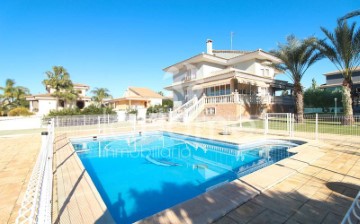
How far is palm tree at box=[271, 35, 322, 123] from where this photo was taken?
58.9 ft

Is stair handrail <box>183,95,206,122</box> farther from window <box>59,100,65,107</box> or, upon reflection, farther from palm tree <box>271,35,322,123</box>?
window <box>59,100,65,107</box>

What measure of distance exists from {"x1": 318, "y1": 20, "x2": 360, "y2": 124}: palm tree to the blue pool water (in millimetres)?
9525

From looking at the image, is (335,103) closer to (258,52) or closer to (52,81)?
(258,52)

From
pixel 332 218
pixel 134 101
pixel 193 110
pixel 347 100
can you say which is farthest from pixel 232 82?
pixel 134 101

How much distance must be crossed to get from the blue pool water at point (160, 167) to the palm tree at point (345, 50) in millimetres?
9525

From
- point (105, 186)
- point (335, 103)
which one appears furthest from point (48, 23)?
point (335, 103)

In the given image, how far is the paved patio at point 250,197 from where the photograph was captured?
144 inches

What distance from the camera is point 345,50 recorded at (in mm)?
15656

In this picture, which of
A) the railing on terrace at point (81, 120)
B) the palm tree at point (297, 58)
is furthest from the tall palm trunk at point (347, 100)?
the railing on terrace at point (81, 120)

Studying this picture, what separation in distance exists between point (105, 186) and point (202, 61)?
24.5 m

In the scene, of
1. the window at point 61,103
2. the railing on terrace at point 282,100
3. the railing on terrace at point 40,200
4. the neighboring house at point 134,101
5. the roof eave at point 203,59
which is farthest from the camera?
the neighboring house at point 134,101

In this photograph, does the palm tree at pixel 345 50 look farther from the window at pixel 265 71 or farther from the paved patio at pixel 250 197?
the paved patio at pixel 250 197

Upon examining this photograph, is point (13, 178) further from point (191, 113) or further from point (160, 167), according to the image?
point (191, 113)

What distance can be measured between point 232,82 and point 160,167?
16593mm
